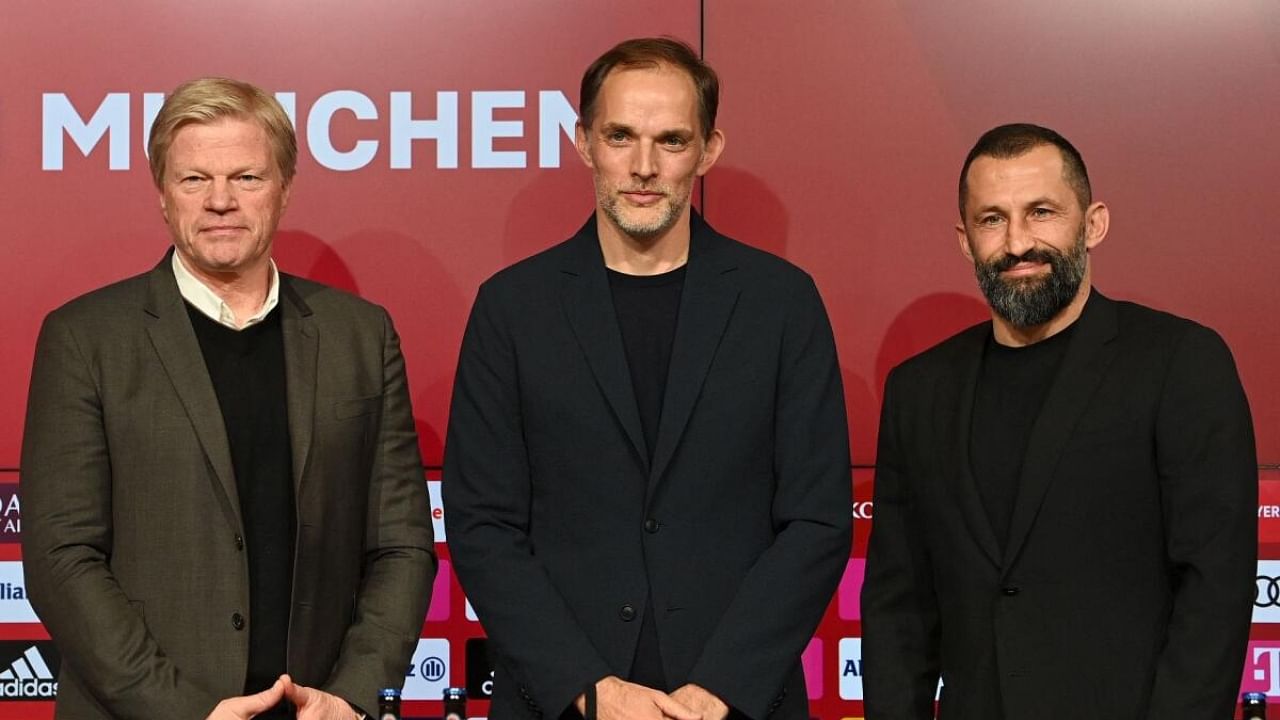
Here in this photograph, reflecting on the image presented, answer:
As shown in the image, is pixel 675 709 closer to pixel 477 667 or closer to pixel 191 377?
pixel 191 377

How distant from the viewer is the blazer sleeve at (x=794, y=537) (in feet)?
8.84

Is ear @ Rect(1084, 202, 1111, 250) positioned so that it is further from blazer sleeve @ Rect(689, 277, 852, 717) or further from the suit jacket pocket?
the suit jacket pocket

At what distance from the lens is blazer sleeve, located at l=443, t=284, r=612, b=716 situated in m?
2.70

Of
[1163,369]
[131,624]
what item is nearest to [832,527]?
[1163,369]

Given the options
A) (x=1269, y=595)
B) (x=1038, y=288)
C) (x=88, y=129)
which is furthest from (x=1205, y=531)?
(x=88, y=129)

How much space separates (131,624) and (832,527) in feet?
4.05

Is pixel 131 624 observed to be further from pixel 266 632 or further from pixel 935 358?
pixel 935 358

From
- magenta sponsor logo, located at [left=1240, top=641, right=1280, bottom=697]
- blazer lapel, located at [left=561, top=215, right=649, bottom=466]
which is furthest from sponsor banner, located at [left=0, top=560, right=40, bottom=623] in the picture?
magenta sponsor logo, located at [left=1240, top=641, right=1280, bottom=697]

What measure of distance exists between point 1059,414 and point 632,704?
914 millimetres

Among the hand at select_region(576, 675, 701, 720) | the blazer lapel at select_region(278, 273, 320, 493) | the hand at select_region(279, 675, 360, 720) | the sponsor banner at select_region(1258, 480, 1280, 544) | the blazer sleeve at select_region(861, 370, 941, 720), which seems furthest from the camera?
the sponsor banner at select_region(1258, 480, 1280, 544)

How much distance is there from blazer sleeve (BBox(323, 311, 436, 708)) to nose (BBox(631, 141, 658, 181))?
608 millimetres

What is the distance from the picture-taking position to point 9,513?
3775mm

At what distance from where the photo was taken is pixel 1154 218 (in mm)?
3781

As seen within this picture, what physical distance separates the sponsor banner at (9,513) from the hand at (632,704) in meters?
1.78
